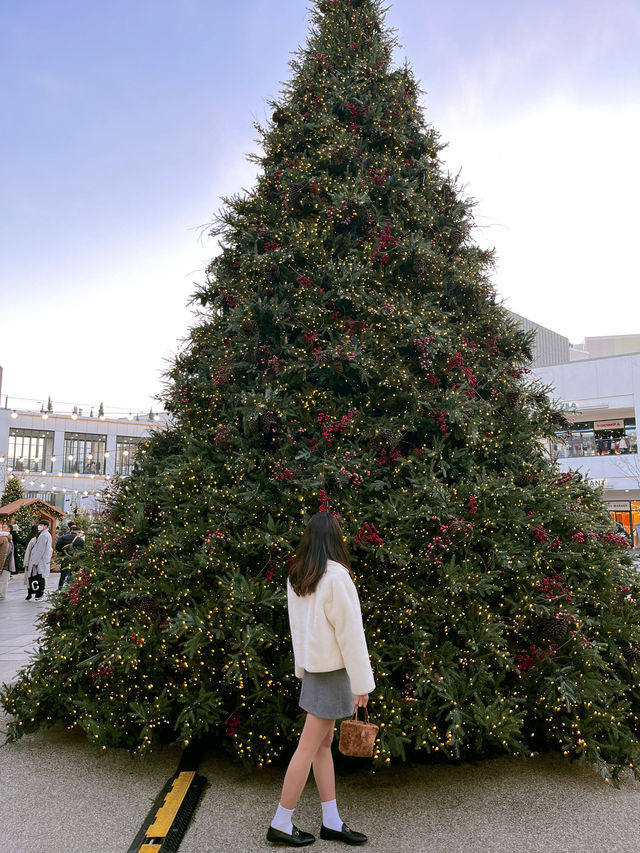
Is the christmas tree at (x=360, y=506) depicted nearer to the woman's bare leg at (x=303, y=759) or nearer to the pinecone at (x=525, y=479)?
the pinecone at (x=525, y=479)

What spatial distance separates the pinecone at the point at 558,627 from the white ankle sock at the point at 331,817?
1624 millimetres

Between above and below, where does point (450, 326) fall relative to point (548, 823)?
above

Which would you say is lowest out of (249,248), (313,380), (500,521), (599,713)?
(599,713)

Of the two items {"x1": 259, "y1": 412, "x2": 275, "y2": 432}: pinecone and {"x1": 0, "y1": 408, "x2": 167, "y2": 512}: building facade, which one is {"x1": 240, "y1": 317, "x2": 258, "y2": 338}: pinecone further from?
{"x1": 0, "y1": 408, "x2": 167, "y2": 512}: building facade

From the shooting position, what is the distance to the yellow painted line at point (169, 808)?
2.93m

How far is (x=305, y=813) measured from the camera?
3193 mm

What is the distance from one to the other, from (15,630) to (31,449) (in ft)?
157

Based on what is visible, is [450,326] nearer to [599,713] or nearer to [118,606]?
[599,713]

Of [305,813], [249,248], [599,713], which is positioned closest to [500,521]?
[599,713]

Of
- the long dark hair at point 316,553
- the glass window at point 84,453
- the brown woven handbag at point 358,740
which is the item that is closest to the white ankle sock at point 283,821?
the brown woven handbag at point 358,740

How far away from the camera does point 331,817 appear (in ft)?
9.41

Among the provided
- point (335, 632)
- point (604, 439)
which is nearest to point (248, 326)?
point (335, 632)

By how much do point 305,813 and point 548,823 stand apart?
4.17ft

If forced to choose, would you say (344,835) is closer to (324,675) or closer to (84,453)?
(324,675)
